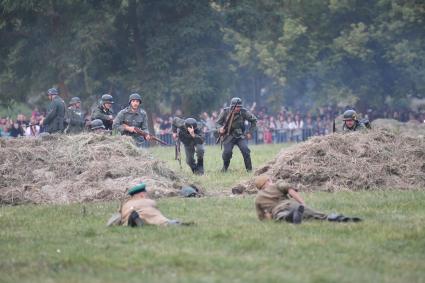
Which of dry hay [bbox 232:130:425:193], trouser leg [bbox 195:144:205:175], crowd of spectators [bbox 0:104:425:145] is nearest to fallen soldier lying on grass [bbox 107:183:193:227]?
dry hay [bbox 232:130:425:193]

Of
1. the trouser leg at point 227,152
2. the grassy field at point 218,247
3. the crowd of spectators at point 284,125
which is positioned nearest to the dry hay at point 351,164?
the grassy field at point 218,247

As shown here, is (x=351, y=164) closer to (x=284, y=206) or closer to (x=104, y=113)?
(x=284, y=206)

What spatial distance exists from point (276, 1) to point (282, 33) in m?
2.61

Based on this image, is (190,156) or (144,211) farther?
(190,156)

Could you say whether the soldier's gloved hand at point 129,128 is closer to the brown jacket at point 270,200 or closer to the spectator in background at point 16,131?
the brown jacket at point 270,200

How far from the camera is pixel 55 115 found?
85.5 ft

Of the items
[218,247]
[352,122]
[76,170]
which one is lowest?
[218,247]

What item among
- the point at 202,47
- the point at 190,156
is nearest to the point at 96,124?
the point at 190,156

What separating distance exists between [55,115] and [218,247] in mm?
14707

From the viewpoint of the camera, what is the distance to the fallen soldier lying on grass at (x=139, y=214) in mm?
13859

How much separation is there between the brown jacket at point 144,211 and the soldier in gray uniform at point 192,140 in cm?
1052

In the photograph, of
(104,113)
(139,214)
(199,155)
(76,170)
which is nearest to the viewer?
(139,214)

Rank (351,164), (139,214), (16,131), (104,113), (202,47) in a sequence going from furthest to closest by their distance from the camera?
(202,47) → (16,131) → (104,113) → (351,164) → (139,214)

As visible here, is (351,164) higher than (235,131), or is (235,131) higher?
(235,131)
